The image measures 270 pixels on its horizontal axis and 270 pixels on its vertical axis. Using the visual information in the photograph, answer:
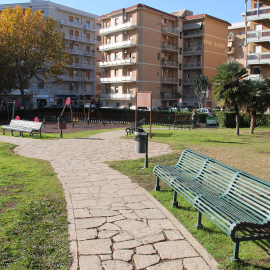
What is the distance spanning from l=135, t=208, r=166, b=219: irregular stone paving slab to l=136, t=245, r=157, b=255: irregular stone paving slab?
103 cm

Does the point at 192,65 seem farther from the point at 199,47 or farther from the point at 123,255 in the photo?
the point at 123,255

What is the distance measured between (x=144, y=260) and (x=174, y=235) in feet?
2.64

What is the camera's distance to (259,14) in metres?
40.2

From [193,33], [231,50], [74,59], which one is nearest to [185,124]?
[193,33]

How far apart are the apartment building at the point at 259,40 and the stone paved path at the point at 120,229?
36934 millimetres

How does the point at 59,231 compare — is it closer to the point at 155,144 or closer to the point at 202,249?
the point at 202,249

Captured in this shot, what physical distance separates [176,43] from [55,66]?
99.8 feet

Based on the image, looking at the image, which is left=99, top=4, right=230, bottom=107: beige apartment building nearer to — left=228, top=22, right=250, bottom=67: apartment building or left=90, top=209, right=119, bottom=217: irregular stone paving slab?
left=228, top=22, right=250, bottom=67: apartment building

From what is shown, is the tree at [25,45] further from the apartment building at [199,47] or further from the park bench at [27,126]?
the apartment building at [199,47]

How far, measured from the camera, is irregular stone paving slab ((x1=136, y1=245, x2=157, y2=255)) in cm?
385

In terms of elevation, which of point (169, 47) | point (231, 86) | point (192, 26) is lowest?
point (231, 86)

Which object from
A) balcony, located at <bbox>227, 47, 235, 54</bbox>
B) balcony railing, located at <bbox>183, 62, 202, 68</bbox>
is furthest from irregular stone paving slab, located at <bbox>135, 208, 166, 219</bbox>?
balcony, located at <bbox>227, 47, 235, 54</bbox>

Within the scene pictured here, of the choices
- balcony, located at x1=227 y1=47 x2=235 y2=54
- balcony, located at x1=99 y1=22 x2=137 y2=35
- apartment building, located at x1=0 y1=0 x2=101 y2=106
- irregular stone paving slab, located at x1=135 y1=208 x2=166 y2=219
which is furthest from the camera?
balcony, located at x1=227 y1=47 x2=235 y2=54

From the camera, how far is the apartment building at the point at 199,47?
59375mm
